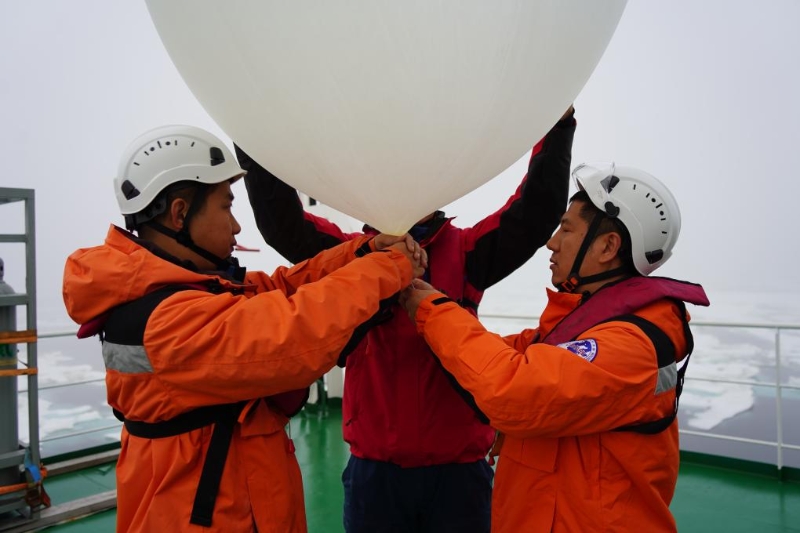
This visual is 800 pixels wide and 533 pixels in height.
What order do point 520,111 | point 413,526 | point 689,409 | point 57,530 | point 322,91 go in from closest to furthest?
point 322,91, point 520,111, point 413,526, point 57,530, point 689,409

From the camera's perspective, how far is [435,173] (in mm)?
886

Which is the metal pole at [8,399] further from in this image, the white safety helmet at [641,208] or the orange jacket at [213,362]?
the white safety helmet at [641,208]

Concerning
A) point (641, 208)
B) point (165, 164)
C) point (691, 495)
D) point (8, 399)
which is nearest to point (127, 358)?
point (165, 164)

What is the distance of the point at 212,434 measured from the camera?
3.54 feet

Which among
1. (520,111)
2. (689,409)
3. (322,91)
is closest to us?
(322,91)

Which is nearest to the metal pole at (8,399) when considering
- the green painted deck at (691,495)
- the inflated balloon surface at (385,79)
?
the green painted deck at (691,495)

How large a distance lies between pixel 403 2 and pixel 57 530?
124 inches

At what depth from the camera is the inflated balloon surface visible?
0.68 m

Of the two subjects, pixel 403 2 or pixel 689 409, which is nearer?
pixel 403 2

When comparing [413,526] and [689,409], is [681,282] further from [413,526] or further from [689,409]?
[689,409]

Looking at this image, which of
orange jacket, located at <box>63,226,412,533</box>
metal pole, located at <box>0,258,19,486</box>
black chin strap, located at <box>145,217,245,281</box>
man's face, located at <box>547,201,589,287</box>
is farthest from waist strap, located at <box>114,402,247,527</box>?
metal pole, located at <box>0,258,19,486</box>

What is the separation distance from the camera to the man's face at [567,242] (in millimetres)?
1354

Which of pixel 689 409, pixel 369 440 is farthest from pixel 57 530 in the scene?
pixel 689 409

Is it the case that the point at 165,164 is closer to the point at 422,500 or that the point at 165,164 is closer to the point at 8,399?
the point at 422,500
